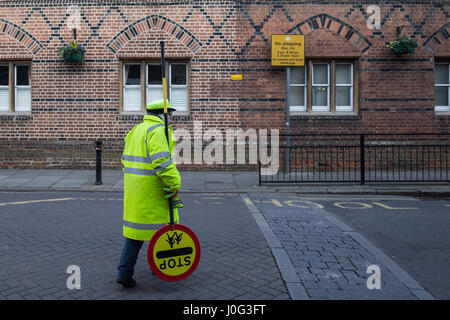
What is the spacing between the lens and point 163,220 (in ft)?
13.6

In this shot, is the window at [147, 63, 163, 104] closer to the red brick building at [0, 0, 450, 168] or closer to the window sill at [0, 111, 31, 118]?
the red brick building at [0, 0, 450, 168]

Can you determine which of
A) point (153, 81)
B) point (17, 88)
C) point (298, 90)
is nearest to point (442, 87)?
point (298, 90)

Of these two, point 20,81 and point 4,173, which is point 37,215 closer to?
point 4,173

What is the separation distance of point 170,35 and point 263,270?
33.0ft

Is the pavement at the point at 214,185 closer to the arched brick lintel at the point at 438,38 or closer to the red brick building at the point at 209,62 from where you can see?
the red brick building at the point at 209,62

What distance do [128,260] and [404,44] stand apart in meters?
11.3

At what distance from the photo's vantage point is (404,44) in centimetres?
1278

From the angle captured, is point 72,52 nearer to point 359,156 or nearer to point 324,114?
point 324,114

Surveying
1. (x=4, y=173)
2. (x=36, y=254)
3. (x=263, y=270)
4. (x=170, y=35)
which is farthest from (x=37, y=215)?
(x=170, y=35)

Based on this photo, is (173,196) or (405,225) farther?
(405,225)

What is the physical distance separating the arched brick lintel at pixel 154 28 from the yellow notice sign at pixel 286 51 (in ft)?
7.32

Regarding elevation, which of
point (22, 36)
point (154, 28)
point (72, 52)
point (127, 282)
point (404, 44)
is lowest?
point (127, 282)

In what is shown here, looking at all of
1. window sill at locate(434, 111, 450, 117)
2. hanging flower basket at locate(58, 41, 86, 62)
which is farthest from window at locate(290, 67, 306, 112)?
hanging flower basket at locate(58, 41, 86, 62)
